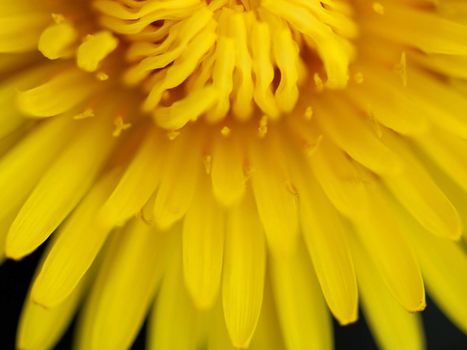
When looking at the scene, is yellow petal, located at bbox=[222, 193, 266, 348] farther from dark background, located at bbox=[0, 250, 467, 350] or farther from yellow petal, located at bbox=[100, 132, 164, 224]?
dark background, located at bbox=[0, 250, 467, 350]

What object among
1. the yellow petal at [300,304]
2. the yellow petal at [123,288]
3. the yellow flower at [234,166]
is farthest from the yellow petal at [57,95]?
the yellow petal at [300,304]

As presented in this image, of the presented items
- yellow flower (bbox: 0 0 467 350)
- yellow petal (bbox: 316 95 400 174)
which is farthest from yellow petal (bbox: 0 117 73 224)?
yellow petal (bbox: 316 95 400 174)

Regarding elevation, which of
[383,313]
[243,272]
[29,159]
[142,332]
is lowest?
[142,332]

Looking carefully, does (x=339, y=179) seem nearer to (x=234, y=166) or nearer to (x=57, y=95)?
(x=234, y=166)

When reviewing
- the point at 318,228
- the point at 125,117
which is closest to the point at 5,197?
the point at 125,117

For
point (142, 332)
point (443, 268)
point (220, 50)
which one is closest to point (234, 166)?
point (220, 50)

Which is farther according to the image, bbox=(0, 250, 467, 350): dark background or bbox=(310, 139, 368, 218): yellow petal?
bbox=(0, 250, 467, 350): dark background

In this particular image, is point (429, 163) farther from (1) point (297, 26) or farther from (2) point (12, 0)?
(2) point (12, 0)
